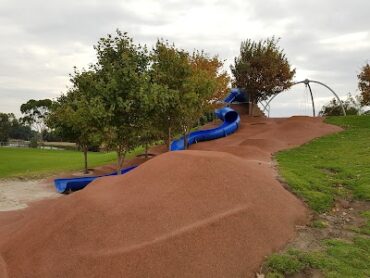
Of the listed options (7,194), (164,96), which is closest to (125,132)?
(164,96)

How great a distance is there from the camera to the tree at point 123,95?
15.1m

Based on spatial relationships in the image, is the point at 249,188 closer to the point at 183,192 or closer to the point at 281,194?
the point at 281,194

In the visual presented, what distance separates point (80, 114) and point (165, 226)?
971 centimetres

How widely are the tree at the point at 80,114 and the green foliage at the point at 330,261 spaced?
31.6 feet

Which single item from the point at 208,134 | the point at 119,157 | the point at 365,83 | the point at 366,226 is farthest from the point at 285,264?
the point at 365,83

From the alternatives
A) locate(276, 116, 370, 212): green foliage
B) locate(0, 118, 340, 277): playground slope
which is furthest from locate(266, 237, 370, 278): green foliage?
locate(276, 116, 370, 212): green foliage

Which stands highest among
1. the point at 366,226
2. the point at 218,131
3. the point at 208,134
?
the point at 218,131

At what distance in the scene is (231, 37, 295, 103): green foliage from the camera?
3097 centimetres

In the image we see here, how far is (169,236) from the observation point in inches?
294

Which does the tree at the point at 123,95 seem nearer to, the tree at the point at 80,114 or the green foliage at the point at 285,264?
the tree at the point at 80,114

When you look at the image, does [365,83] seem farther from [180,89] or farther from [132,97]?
[132,97]

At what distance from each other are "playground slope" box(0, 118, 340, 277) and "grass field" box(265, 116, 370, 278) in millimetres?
505

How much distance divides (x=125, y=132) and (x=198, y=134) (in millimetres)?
11758

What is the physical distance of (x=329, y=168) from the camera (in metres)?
14.5
